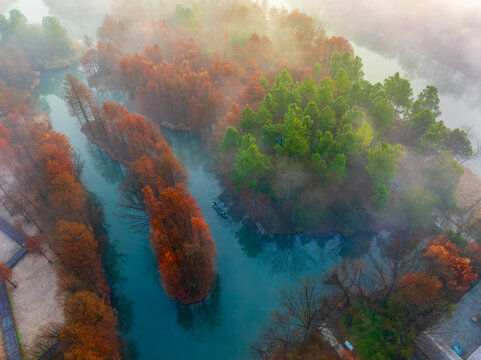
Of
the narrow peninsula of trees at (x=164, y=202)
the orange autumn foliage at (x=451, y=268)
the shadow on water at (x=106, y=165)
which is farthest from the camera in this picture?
the shadow on water at (x=106, y=165)

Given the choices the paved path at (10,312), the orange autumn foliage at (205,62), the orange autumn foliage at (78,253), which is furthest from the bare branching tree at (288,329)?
the orange autumn foliage at (205,62)

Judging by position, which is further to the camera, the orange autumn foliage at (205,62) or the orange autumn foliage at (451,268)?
the orange autumn foliage at (205,62)

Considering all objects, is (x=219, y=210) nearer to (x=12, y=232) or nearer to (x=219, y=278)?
(x=219, y=278)

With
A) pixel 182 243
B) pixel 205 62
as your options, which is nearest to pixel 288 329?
pixel 182 243

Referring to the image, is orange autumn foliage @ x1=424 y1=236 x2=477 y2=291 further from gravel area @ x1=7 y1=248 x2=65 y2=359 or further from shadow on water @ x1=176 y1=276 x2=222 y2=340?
gravel area @ x1=7 y1=248 x2=65 y2=359

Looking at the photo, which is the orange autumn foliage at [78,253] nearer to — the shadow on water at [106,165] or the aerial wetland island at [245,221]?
the aerial wetland island at [245,221]

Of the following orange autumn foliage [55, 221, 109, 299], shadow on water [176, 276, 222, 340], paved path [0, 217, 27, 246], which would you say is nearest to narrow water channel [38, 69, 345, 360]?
shadow on water [176, 276, 222, 340]
